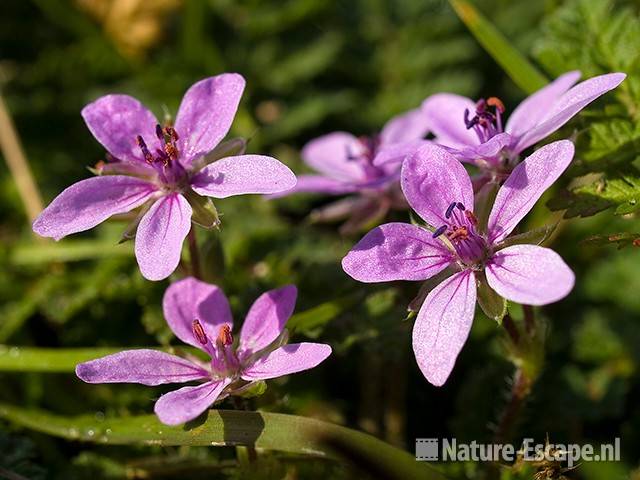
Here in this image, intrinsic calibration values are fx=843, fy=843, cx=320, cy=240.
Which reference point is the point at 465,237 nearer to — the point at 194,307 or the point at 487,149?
the point at 487,149

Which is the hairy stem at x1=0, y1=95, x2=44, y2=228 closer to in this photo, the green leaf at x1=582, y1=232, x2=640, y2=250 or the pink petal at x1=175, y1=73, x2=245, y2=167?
the pink petal at x1=175, y1=73, x2=245, y2=167

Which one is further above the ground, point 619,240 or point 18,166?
point 18,166

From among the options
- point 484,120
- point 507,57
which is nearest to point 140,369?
point 484,120

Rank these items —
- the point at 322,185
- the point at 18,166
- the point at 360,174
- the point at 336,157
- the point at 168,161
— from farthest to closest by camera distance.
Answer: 1. the point at 18,166
2. the point at 336,157
3. the point at 360,174
4. the point at 322,185
5. the point at 168,161

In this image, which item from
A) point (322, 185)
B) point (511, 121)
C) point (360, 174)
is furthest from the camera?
point (360, 174)

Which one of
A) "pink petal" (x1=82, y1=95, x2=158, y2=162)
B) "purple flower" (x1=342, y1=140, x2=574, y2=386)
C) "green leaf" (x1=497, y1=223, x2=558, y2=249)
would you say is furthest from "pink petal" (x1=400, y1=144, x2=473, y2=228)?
"pink petal" (x1=82, y1=95, x2=158, y2=162)

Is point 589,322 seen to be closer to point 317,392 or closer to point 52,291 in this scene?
point 317,392

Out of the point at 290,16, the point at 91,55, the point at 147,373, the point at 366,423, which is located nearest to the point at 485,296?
the point at 147,373
